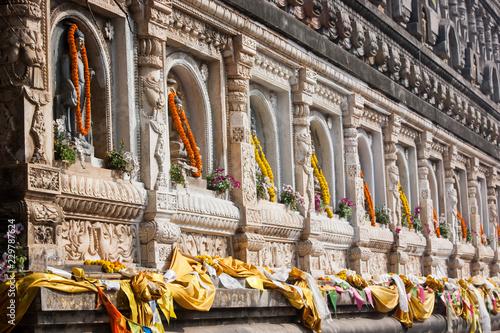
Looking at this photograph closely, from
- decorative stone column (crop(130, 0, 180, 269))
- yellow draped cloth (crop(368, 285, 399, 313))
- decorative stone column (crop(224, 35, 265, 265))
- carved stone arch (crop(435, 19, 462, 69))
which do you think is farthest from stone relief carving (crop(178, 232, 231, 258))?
carved stone arch (crop(435, 19, 462, 69))

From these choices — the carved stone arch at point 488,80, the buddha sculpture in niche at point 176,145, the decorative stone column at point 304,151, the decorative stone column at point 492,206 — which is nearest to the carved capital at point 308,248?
the decorative stone column at point 304,151

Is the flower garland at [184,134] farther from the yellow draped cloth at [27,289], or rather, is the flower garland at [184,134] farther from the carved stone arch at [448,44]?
the carved stone arch at [448,44]

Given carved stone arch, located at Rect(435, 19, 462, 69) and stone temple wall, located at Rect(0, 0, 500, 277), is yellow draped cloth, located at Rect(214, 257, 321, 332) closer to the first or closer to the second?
stone temple wall, located at Rect(0, 0, 500, 277)

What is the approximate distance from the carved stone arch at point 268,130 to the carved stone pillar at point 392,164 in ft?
18.7

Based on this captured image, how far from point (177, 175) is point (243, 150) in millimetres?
1933

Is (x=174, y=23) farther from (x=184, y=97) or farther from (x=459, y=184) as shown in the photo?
(x=459, y=184)

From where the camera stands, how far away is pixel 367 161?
2206 centimetres

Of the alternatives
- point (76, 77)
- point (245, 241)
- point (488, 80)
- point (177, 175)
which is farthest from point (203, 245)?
point (488, 80)

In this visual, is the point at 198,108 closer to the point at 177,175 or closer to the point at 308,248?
the point at 177,175

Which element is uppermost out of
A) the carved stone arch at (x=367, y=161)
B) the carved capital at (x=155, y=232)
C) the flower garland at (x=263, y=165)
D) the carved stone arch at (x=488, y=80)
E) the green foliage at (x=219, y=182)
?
the carved stone arch at (x=488, y=80)

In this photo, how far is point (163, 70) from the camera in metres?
13.7

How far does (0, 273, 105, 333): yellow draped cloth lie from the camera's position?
9031mm

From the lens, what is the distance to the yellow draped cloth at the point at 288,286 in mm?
13039

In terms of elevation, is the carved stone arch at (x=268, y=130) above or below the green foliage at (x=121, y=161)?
above
